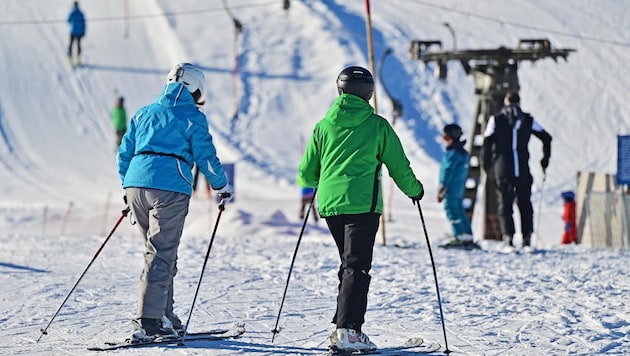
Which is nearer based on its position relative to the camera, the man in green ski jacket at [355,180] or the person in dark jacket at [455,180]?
the man in green ski jacket at [355,180]

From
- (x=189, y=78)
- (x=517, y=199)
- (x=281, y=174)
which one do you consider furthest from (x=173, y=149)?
(x=281, y=174)

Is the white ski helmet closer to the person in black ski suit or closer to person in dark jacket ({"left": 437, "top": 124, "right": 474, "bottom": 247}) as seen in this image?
the person in black ski suit

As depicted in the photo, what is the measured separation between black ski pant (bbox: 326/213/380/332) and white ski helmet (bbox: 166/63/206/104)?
1.13 metres

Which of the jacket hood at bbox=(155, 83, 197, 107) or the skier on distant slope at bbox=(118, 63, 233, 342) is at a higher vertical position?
the jacket hood at bbox=(155, 83, 197, 107)

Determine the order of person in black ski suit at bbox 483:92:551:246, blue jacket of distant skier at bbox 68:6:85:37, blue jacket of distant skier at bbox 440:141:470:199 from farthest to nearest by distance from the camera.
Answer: blue jacket of distant skier at bbox 68:6:85:37 → blue jacket of distant skier at bbox 440:141:470:199 → person in black ski suit at bbox 483:92:551:246

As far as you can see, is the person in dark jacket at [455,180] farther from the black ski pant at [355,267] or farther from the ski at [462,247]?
the black ski pant at [355,267]

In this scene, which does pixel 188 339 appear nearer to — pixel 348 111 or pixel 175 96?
pixel 175 96

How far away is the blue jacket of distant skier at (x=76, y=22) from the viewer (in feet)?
92.0

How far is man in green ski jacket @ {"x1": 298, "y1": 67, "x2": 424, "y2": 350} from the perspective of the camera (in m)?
5.86

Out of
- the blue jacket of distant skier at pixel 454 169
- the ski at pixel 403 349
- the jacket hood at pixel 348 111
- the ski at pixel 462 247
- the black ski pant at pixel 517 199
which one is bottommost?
the ski at pixel 462 247

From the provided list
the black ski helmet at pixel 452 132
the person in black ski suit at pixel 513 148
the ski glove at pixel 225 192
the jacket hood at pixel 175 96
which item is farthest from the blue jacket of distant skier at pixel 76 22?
the ski glove at pixel 225 192

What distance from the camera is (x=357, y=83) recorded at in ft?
19.4

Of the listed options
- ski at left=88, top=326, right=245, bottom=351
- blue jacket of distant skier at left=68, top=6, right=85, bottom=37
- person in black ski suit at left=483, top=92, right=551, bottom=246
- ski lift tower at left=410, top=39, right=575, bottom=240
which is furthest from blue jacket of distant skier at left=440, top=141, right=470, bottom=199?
blue jacket of distant skier at left=68, top=6, right=85, bottom=37

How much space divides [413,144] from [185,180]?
71.3ft
